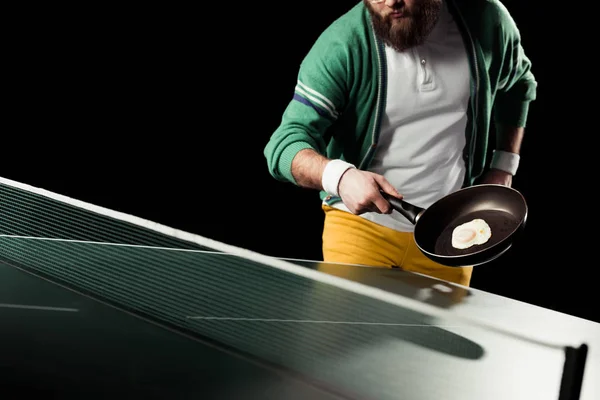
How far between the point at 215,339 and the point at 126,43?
2946 millimetres

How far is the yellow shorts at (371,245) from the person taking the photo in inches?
91.7

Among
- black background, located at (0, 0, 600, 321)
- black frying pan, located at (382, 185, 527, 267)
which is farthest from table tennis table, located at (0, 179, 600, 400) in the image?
black background, located at (0, 0, 600, 321)

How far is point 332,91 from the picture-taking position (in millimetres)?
2318

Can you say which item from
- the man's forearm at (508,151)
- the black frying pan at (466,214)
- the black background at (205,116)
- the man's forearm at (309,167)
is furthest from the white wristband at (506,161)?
the black background at (205,116)

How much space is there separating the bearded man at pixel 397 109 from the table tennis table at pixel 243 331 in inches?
12.2

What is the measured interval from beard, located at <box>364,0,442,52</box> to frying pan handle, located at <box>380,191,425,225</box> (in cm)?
60

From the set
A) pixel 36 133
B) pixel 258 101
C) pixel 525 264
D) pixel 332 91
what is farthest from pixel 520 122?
pixel 36 133

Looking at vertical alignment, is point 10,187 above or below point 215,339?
above

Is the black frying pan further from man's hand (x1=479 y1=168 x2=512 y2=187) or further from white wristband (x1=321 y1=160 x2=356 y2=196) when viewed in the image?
man's hand (x1=479 y1=168 x2=512 y2=187)

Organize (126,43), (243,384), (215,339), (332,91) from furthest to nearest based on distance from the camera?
(126,43) < (332,91) < (215,339) < (243,384)

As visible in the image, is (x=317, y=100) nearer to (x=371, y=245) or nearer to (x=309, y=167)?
(x=309, y=167)

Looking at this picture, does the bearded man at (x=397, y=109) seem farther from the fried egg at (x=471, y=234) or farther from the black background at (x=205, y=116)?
the black background at (x=205, y=116)

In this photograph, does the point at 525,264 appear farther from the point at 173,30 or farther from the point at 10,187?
the point at 10,187

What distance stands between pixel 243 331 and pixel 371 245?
1004 mm
